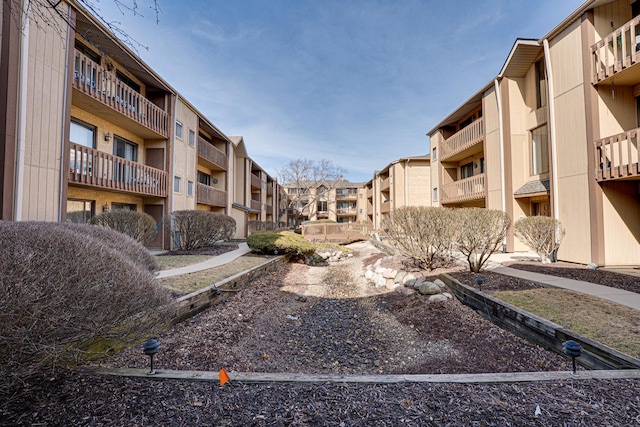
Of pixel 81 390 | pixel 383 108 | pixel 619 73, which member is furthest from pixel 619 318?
pixel 383 108

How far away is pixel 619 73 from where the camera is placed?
8.75 meters

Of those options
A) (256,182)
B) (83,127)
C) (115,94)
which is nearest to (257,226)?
(256,182)

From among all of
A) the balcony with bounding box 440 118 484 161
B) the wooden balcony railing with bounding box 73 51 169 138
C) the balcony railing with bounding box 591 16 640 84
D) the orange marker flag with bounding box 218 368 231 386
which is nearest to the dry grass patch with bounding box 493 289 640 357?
the orange marker flag with bounding box 218 368 231 386

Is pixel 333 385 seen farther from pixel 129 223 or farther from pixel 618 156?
pixel 618 156

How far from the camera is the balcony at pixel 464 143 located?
16319mm

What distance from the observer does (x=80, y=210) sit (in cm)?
1082

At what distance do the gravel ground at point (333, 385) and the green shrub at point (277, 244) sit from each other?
506 centimetres

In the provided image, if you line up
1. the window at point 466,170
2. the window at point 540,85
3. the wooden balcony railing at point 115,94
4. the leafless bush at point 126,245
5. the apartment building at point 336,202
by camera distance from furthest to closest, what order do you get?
the apartment building at point 336,202
the window at point 466,170
the window at point 540,85
the wooden balcony railing at point 115,94
the leafless bush at point 126,245

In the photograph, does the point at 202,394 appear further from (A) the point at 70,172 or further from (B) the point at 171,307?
(A) the point at 70,172

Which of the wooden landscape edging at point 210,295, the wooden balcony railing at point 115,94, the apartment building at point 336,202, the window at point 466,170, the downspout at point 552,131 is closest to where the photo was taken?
the wooden landscape edging at point 210,295

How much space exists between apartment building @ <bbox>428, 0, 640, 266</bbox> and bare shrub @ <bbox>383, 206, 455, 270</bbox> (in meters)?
5.11

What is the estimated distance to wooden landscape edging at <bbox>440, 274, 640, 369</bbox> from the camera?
3.23 m

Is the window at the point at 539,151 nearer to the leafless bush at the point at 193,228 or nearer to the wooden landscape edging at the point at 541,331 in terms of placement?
the wooden landscape edging at the point at 541,331

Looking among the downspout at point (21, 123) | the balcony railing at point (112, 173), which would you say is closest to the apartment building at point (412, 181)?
the balcony railing at point (112, 173)
